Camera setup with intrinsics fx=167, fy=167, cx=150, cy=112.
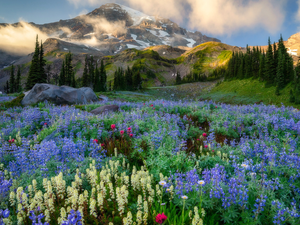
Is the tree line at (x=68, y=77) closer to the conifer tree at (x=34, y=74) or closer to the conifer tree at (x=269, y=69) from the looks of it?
the conifer tree at (x=34, y=74)

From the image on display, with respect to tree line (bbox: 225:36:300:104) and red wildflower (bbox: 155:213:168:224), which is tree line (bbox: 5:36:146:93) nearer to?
red wildflower (bbox: 155:213:168:224)

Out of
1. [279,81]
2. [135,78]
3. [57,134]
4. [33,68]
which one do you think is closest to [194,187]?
[57,134]

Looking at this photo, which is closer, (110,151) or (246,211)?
(246,211)

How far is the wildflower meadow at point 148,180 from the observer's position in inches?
104

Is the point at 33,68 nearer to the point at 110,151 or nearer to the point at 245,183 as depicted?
the point at 110,151

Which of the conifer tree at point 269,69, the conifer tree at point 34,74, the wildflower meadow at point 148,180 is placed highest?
the conifer tree at point 269,69

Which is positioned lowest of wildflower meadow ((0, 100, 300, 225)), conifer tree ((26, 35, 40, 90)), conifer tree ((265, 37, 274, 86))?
wildflower meadow ((0, 100, 300, 225))

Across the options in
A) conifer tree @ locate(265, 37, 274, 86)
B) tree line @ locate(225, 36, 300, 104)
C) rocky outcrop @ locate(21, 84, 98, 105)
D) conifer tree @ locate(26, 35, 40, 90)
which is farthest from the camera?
conifer tree @ locate(26, 35, 40, 90)

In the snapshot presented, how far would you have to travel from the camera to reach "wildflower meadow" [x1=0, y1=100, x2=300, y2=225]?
2.65 metres

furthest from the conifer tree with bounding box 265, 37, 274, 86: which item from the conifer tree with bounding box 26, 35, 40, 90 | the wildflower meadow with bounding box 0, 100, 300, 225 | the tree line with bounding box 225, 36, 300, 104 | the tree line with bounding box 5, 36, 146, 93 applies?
the conifer tree with bounding box 26, 35, 40, 90

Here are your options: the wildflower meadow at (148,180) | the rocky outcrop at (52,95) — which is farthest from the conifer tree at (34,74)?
the wildflower meadow at (148,180)

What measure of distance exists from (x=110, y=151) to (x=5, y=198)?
2.89 meters

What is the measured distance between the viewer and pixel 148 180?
→ 10.1ft

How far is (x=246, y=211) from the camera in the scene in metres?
2.70
